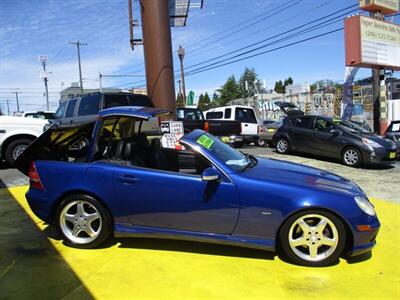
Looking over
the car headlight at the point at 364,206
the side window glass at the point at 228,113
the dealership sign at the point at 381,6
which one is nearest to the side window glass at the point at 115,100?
the car headlight at the point at 364,206

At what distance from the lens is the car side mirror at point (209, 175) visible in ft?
13.1

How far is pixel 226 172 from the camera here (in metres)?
4.18

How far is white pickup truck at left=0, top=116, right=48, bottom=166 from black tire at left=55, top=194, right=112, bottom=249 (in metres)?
6.43

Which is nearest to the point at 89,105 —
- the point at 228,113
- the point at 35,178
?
the point at 35,178

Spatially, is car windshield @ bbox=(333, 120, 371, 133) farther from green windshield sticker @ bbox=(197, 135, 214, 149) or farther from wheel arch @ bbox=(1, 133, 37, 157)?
wheel arch @ bbox=(1, 133, 37, 157)

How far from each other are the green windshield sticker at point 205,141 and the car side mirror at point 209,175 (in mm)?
498

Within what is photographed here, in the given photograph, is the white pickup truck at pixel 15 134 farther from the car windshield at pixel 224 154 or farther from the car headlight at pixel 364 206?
the car headlight at pixel 364 206

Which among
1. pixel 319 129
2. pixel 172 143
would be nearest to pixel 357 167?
pixel 319 129

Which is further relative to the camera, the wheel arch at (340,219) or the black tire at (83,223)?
the black tire at (83,223)

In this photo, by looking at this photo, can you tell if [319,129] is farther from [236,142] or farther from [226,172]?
[226,172]

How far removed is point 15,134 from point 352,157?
363 inches

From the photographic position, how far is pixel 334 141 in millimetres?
11711

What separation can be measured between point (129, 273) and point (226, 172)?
1.42m

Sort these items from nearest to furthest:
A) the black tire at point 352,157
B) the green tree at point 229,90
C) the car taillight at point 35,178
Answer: the car taillight at point 35,178
the black tire at point 352,157
the green tree at point 229,90
